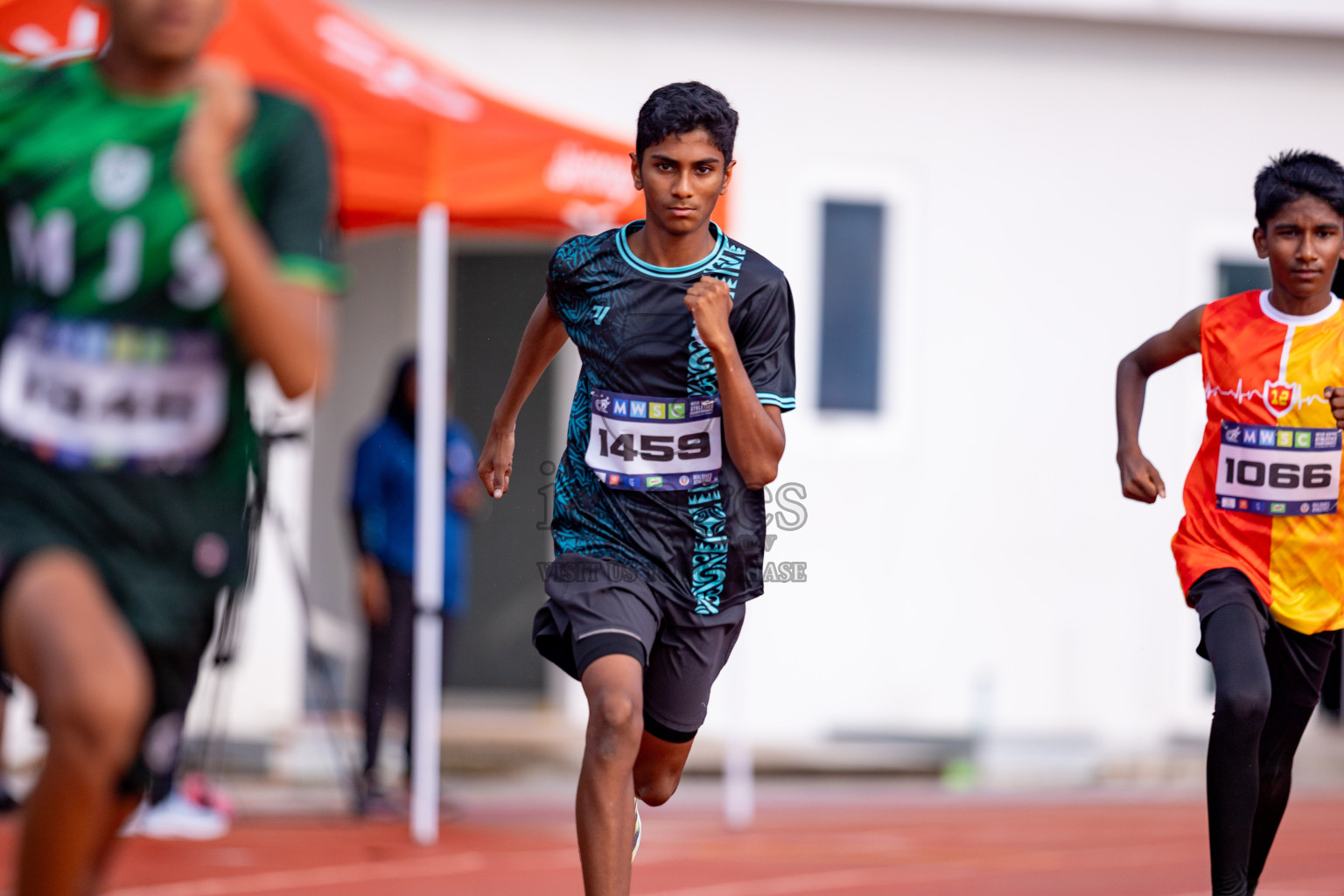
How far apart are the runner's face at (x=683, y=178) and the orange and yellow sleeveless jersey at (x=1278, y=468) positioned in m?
1.61

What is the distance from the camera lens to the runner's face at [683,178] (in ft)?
14.9

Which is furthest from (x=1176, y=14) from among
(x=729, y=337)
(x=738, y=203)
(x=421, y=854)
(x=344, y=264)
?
(x=729, y=337)

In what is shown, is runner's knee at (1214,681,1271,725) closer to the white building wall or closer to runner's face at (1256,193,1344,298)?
runner's face at (1256,193,1344,298)

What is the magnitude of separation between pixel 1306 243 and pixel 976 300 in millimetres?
7221

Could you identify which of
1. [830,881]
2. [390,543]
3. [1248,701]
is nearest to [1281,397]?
[1248,701]

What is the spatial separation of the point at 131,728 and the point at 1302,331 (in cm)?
347

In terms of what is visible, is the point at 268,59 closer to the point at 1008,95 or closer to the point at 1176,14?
the point at 1008,95

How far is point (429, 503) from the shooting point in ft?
27.0

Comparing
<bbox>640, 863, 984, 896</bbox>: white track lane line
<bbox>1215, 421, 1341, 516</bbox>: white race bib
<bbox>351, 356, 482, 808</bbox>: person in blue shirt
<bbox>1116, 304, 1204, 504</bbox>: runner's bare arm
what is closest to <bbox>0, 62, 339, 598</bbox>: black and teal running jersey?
<bbox>1116, 304, 1204, 504</bbox>: runner's bare arm

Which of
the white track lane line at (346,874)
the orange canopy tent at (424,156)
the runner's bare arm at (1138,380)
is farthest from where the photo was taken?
the orange canopy tent at (424,156)

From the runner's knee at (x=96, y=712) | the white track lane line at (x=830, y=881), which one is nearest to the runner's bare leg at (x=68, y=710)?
the runner's knee at (x=96, y=712)

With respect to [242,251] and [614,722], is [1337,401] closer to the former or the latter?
[614,722]

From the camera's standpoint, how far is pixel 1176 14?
12500mm

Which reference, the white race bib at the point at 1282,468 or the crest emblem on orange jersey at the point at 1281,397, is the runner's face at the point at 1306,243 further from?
the white race bib at the point at 1282,468
